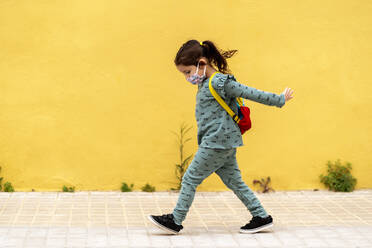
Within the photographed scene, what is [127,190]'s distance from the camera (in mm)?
6258

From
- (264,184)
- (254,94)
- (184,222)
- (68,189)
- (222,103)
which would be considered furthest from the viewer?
(264,184)

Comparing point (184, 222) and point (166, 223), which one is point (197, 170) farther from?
point (184, 222)

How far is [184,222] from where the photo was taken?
17.3ft

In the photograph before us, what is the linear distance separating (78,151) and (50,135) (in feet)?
1.06

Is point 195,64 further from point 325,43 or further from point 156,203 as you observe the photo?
point 325,43

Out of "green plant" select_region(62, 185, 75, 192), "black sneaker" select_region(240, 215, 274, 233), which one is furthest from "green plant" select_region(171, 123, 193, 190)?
"black sneaker" select_region(240, 215, 274, 233)

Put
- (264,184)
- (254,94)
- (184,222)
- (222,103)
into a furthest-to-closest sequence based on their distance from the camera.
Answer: (264,184)
(184,222)
(222,103)
(254,94)

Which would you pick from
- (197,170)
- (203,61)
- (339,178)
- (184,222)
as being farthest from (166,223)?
(339,178)

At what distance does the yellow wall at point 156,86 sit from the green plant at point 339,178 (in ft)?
0.28

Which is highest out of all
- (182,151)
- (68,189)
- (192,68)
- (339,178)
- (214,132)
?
(192,68)

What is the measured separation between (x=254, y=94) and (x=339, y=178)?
2.35 m

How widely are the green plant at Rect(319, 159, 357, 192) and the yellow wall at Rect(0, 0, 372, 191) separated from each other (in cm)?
9

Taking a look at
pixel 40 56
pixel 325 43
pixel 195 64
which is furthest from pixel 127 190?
pixel 325 43

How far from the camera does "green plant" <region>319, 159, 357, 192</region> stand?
6406mm
